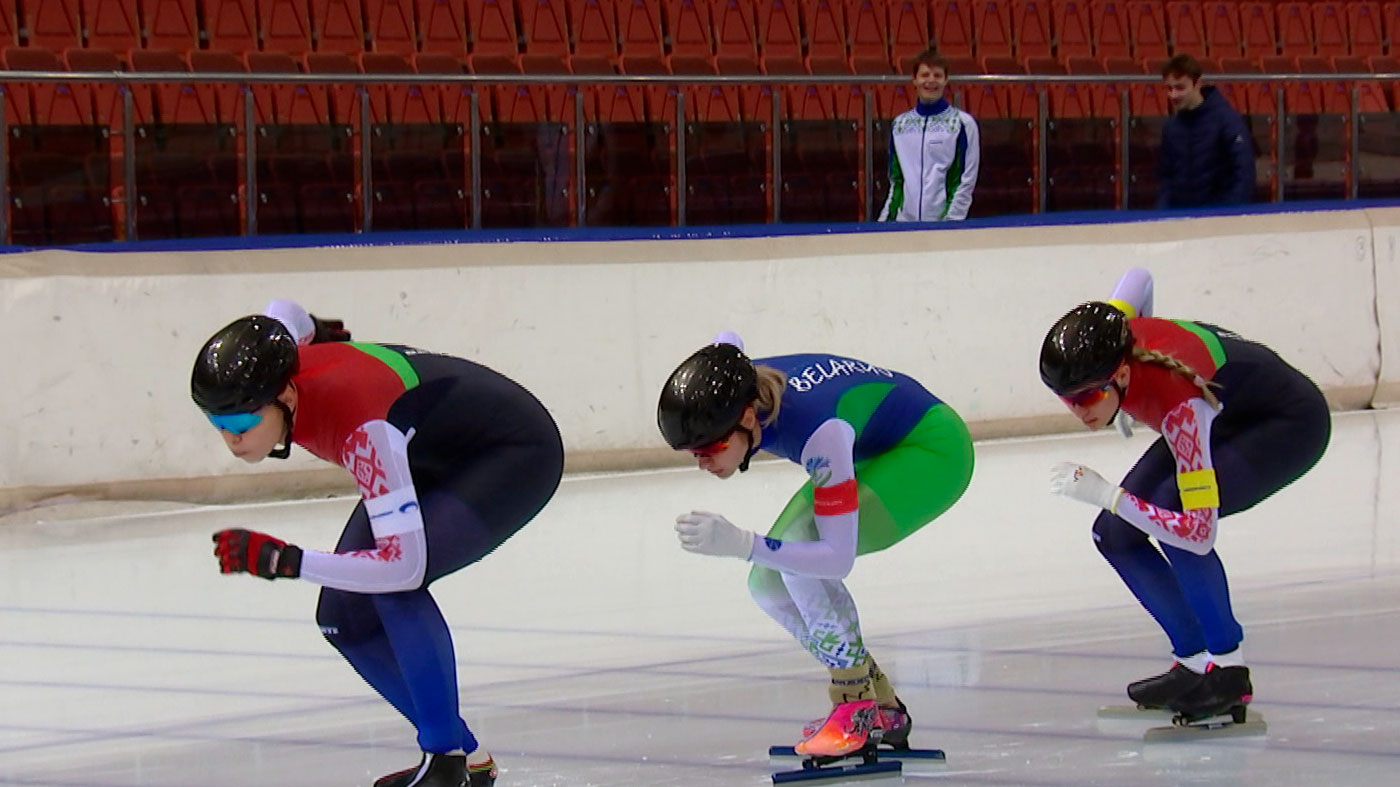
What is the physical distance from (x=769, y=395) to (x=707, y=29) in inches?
304

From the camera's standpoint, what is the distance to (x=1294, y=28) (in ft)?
42.3

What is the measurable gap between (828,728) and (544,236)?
4220 millimetres

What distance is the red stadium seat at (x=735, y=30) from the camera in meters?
10.9

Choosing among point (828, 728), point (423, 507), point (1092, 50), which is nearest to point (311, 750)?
point (423, 507)


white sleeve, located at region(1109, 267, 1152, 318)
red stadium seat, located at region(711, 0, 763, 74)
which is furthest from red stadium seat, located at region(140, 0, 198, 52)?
white sleeve, located at region(1109, 267, 1152, 318)

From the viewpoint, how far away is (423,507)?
3.35m

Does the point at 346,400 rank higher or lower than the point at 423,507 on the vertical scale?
higher

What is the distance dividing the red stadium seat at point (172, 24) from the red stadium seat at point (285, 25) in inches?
7.0

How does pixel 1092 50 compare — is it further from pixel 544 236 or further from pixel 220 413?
pixel 220 413

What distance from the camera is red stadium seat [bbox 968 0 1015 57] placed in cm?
1191

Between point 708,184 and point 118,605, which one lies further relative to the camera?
point 708,184

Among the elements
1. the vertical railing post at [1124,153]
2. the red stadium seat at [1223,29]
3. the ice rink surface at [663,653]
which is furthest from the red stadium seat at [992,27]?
the ice rink surface at [663,653]

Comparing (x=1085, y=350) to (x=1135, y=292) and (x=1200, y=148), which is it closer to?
(x=1135, y=292)

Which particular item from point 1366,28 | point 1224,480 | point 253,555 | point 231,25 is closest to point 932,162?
point 231,25
